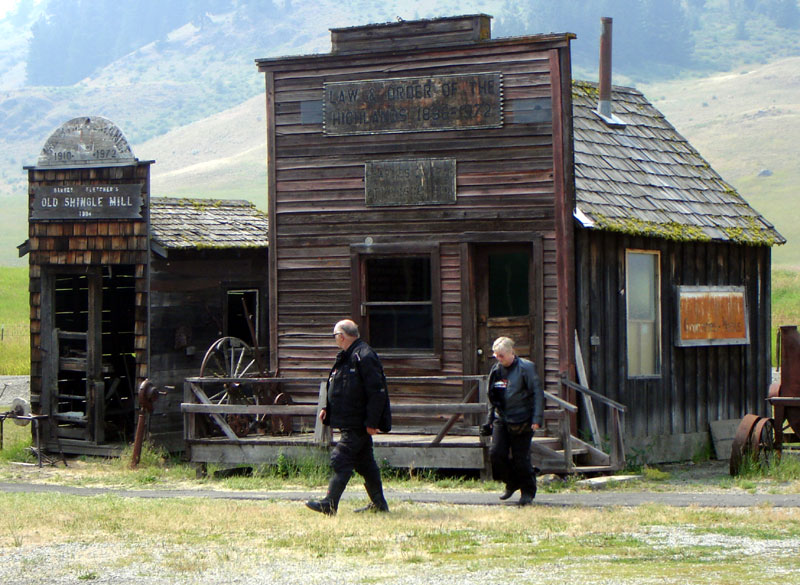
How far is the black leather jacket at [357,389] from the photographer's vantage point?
11.8 metres

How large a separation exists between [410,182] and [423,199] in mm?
275

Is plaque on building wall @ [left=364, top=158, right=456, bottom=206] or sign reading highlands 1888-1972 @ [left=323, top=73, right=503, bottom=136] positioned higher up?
sign reading highlands 1888-1972 @ [left=323, top=73, right=503, bottom=136]

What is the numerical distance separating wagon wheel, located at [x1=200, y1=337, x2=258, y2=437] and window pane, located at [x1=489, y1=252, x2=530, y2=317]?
3366 mm

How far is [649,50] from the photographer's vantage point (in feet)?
637

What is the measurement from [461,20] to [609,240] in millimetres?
3201

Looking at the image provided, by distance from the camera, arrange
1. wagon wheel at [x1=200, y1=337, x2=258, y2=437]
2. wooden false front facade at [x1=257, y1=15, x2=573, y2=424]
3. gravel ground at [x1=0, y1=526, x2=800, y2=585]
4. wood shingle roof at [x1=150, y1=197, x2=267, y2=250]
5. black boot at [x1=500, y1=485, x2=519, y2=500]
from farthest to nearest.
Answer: wood shingle roof at [x1=150, y1=197, x2=267, y2=250] < wagon wheel at [x1=200, y1=337, x2=258, y2=437] < wooden false front facade at [x1=257, y1=15, x2=573, y2=424] < black boot at [x1=500, y1=485, x2=519, y2=500] < gravel ground at [x1=0, y1=526, x2=800, y2=585]

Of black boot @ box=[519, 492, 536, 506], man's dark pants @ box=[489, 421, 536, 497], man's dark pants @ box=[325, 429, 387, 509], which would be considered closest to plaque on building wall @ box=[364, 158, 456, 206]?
man's dark pants @ box=[489, 421, 536, 497]

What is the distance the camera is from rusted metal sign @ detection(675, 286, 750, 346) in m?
17.5

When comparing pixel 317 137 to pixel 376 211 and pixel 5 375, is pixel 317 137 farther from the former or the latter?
pixel 5 375

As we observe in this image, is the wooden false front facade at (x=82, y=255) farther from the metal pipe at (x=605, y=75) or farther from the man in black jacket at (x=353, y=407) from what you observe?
the man in black jacket at (x=353, y=407)

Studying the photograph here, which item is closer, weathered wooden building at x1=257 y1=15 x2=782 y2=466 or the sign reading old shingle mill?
weathered wooden building at x1=257 y1=15 x2=782 y2=466

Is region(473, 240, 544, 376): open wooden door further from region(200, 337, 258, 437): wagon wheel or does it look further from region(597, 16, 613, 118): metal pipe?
region(597, 16, 613, 118): metal pipe

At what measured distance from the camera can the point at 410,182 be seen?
16484 millimetres

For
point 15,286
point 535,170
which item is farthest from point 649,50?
point 535,170
